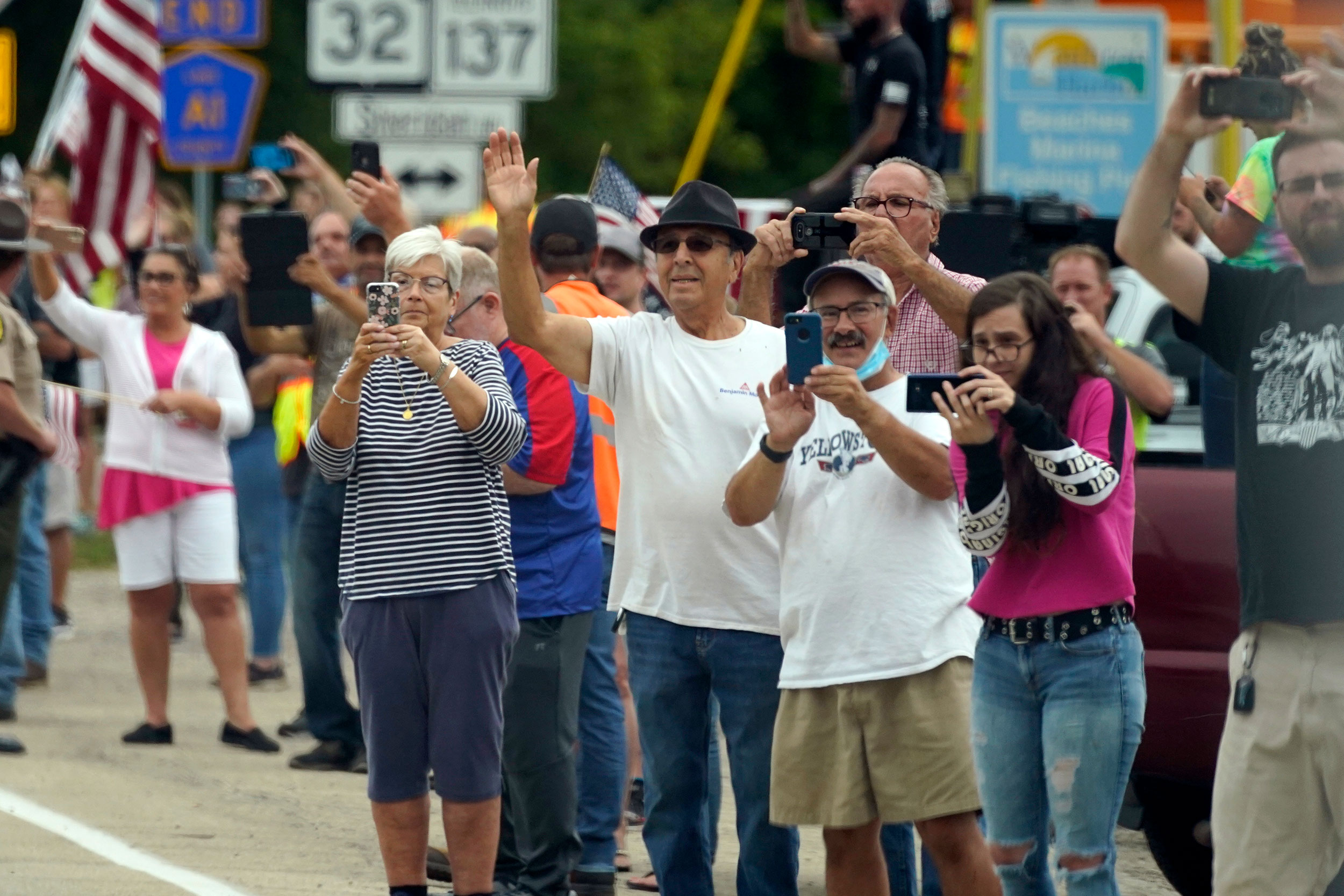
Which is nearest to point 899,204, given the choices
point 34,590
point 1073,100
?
point 34,590

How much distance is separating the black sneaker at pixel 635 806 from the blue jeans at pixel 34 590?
149 inches

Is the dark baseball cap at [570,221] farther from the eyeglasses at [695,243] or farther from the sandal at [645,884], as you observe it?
the sandal at [645,884]

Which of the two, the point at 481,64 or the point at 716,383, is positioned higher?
the point at 481,64

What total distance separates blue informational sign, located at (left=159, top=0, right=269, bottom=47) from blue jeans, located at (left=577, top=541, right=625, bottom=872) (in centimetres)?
934

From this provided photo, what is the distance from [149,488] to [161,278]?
2.97 feet

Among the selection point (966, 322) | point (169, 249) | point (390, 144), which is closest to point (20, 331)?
point (169, 249)

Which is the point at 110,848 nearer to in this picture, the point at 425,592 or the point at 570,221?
the point at 425,592

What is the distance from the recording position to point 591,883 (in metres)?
6.57

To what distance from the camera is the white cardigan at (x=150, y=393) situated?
9.18 metres

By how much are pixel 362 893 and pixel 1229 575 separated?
9.25 feet

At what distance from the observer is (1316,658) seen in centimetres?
434

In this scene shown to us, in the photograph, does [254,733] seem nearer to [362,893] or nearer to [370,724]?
[362,893]

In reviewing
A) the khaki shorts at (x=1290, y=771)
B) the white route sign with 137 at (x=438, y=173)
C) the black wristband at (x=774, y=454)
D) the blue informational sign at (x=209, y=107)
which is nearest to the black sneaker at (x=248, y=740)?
the white route sign with 137 at (x=438, y=173)

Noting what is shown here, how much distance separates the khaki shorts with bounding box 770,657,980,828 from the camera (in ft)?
16.8
